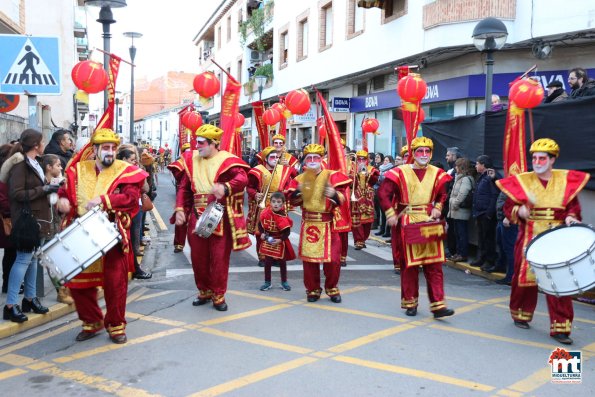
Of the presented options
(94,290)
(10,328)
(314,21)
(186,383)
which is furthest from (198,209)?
(314,21)

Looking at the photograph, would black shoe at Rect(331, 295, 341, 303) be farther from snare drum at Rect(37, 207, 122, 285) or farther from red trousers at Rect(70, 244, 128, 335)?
snare drum at Rect(37, 207, 122, 285)

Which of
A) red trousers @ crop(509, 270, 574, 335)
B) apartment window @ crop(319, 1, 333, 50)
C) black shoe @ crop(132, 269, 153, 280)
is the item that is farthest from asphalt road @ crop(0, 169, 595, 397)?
apartment window @ crop(319, 1, 333, 50)

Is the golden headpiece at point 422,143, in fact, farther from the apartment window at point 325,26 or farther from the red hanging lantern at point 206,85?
the apartment window at point 325,26

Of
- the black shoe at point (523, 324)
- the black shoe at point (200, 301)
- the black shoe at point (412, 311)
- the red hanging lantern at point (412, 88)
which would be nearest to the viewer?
the black shoe at point (523, 324)

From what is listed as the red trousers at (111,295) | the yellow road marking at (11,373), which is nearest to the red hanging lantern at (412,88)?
the red trousers at (111,295)

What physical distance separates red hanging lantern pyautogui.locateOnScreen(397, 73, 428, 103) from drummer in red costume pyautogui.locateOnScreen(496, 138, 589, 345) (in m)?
2.09

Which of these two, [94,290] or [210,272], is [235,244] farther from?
[94,290]

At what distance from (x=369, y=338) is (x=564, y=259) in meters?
1.85

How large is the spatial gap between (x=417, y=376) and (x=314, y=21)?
70.4 feet

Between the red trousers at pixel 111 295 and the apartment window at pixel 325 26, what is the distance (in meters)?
18.9

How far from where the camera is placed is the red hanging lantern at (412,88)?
25.4ft

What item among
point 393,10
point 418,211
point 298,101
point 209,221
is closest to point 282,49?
point 393,10

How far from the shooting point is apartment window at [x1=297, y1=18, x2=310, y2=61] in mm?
26031

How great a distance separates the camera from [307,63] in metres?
25.4
